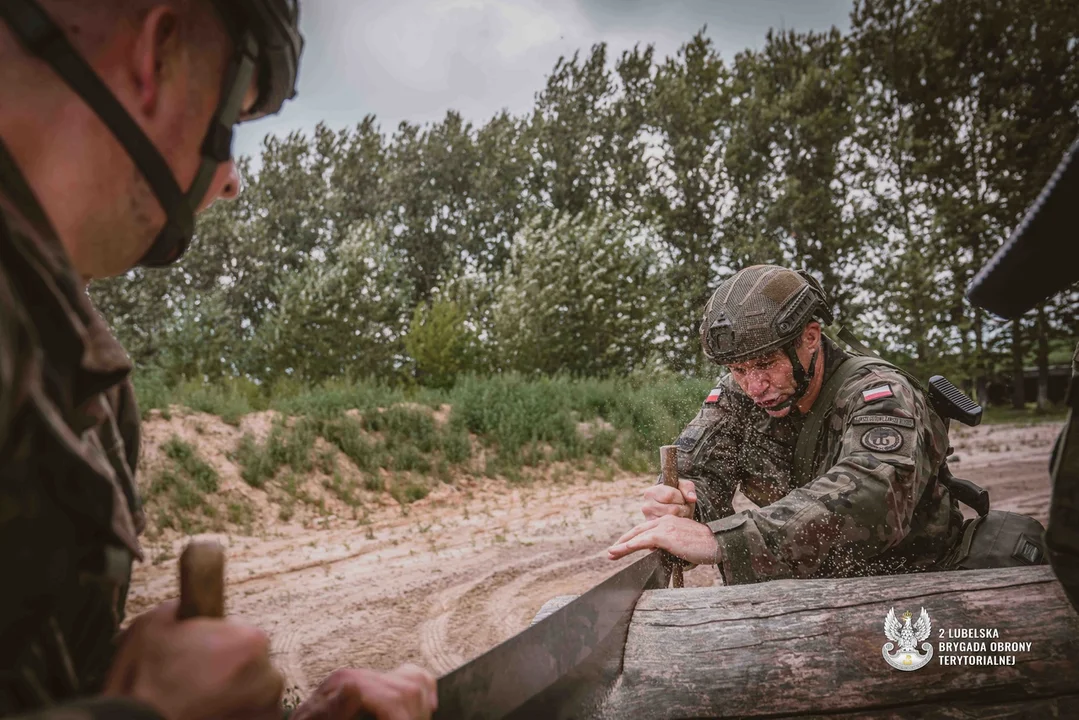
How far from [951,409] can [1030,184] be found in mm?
14082

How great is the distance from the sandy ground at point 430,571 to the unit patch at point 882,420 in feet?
A: 9.71

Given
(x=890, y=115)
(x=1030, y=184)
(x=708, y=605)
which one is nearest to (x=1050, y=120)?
(x=1030, y=184)

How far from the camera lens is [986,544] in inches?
124

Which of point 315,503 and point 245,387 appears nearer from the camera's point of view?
point 315,503

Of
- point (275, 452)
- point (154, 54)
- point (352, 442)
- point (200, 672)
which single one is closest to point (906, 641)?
point (200, 672)

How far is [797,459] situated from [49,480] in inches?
129

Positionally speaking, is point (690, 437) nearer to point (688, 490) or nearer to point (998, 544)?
point (688, 490)

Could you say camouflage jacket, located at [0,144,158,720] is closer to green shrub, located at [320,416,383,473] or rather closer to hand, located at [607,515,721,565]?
hand, located at [607,515,721,565]

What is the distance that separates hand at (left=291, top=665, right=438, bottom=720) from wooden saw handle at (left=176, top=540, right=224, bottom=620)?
8.1 inches

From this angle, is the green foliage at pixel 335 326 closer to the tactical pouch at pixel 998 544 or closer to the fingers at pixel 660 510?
the fingers at pixel 660 510

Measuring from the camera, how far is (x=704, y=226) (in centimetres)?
1359

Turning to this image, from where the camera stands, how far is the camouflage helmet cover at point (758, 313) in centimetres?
331

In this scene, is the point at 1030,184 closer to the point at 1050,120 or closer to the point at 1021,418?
the point at 1050,120

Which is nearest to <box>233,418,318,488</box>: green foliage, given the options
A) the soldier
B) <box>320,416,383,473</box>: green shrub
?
<box>320,416,383,473</box>: green shrub
